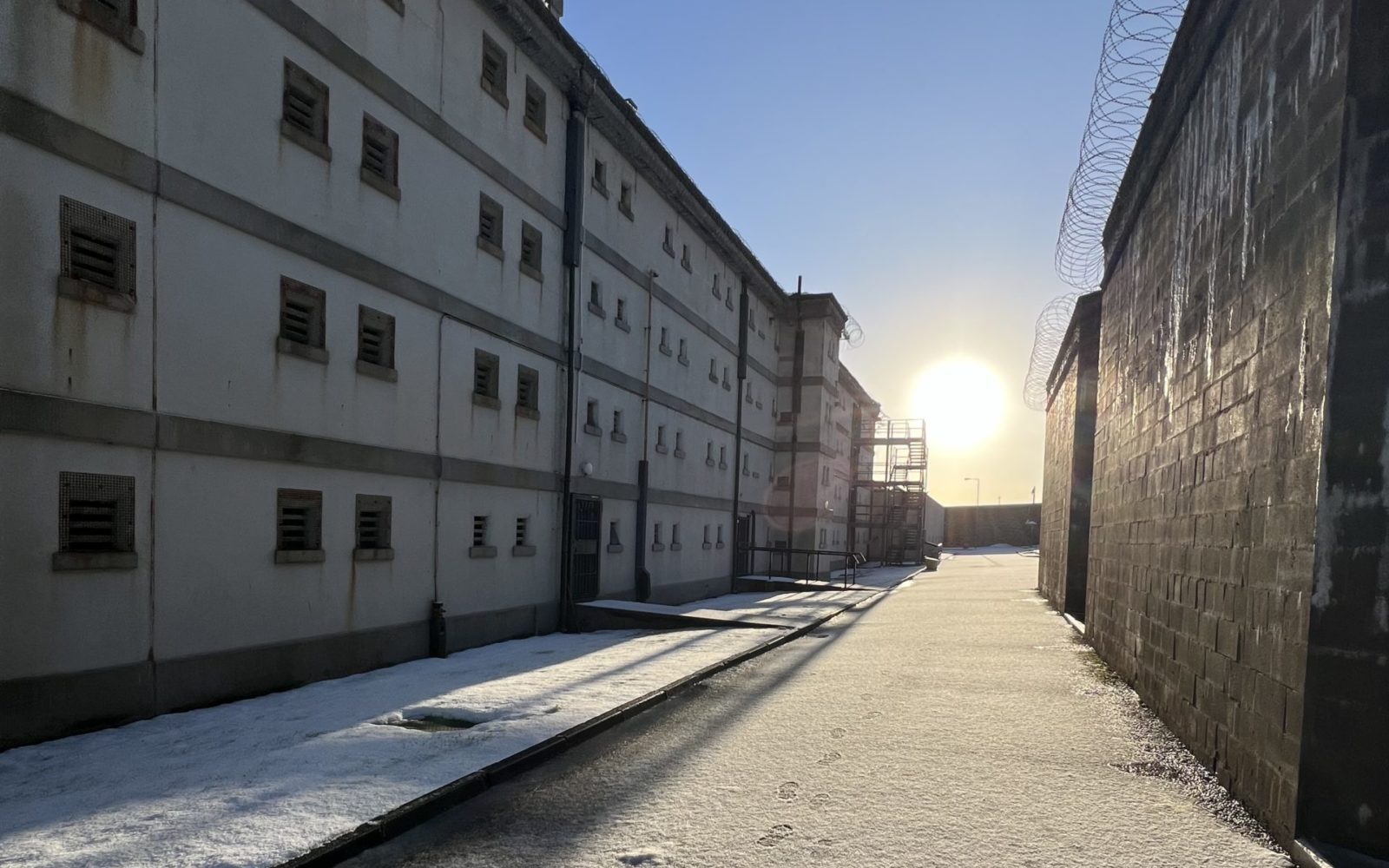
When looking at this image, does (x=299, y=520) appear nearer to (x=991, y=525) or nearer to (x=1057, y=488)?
(x=1057, y=488)

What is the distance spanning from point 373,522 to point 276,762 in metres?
5.14

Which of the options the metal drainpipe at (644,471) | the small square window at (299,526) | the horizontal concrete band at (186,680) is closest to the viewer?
the horizontal concrete band at (186,680)

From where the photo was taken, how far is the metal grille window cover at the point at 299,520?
9.30 metres

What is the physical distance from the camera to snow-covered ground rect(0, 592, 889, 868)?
4.45 m

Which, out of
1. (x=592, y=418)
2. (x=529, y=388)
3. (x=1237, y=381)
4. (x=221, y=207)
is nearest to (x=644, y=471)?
(x=592, y=418)

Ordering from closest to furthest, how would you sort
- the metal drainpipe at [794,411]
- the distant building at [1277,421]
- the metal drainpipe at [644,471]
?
1. the distant building at [1277,421]
2. the metal drainpipe at [644,471]
3. the metal drainpipe at [794,411]

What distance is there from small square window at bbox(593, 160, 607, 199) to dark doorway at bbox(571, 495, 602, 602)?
6505mm

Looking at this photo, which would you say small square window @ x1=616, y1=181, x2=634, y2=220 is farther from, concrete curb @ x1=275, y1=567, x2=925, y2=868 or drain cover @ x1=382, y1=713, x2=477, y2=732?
drain cover @ x1=382, y1=713, x2=477, y2=732

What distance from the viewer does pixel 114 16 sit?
7355mm

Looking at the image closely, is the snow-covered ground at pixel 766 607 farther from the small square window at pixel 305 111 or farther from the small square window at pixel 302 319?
the small square window at pixel 305 111

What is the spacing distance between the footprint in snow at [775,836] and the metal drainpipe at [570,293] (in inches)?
437

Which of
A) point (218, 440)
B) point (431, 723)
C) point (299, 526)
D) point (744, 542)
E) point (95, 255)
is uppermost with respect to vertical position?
point (95, 255)

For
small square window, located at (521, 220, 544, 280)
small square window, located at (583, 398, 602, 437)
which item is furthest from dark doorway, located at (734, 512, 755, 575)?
small square window, located at (521, 220, 544, 280)

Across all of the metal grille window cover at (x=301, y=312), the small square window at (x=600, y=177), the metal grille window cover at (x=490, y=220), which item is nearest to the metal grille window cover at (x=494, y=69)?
the metal grille window cover at (x=490, y=220)
